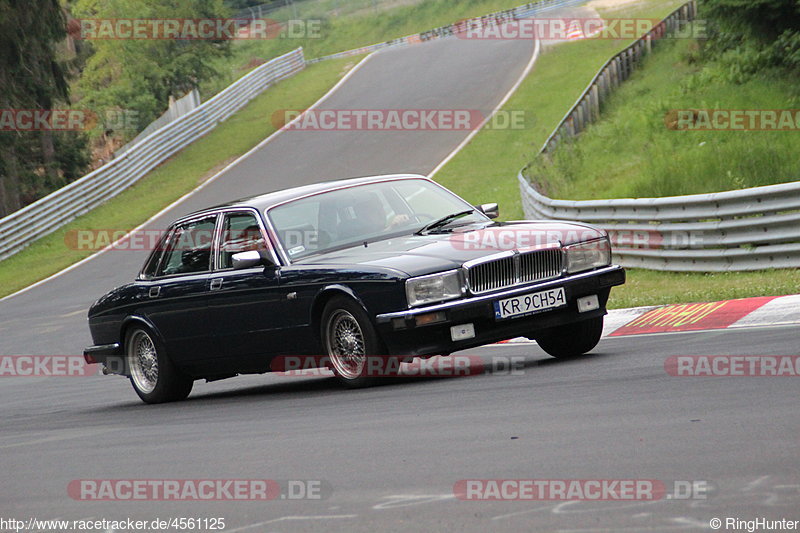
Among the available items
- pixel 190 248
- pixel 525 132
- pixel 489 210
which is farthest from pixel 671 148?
pixel 190 248

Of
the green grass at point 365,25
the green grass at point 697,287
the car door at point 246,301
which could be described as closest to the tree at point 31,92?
the green grass at point 697,287

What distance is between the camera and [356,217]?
396 inches

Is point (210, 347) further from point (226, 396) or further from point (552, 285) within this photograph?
point (552, 285)

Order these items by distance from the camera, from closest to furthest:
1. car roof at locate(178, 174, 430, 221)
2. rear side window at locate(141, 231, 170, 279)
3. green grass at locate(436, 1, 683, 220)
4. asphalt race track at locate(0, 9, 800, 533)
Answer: asphalt race track at locate(0, 9, 800, 533)
car roof at locate(178, 174, 430, 221)
rear side window at locate(141, 231, 170, 279)
green grass at locate(436, 1, 683, 220)

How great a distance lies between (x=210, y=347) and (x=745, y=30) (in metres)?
15.1

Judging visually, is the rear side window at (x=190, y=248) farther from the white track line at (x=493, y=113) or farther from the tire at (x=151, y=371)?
the white track line at (x=493, y=113)

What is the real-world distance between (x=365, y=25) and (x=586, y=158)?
59.5 m

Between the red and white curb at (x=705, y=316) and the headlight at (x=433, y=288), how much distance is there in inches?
105

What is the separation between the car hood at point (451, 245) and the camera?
8.92 metres

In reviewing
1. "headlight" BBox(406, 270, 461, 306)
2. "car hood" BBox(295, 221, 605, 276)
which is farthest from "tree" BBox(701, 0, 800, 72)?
"headlight" BBox(406, 270, 461, 306)

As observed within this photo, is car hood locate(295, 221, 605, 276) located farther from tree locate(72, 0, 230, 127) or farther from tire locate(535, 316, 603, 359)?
tree locate(72, 0, 230, 127)

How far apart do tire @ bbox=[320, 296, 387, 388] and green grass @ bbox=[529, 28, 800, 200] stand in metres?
9.95

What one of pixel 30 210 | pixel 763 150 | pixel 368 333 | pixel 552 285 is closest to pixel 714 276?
pixel 763 150

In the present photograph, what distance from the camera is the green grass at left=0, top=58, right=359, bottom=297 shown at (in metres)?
30.9
